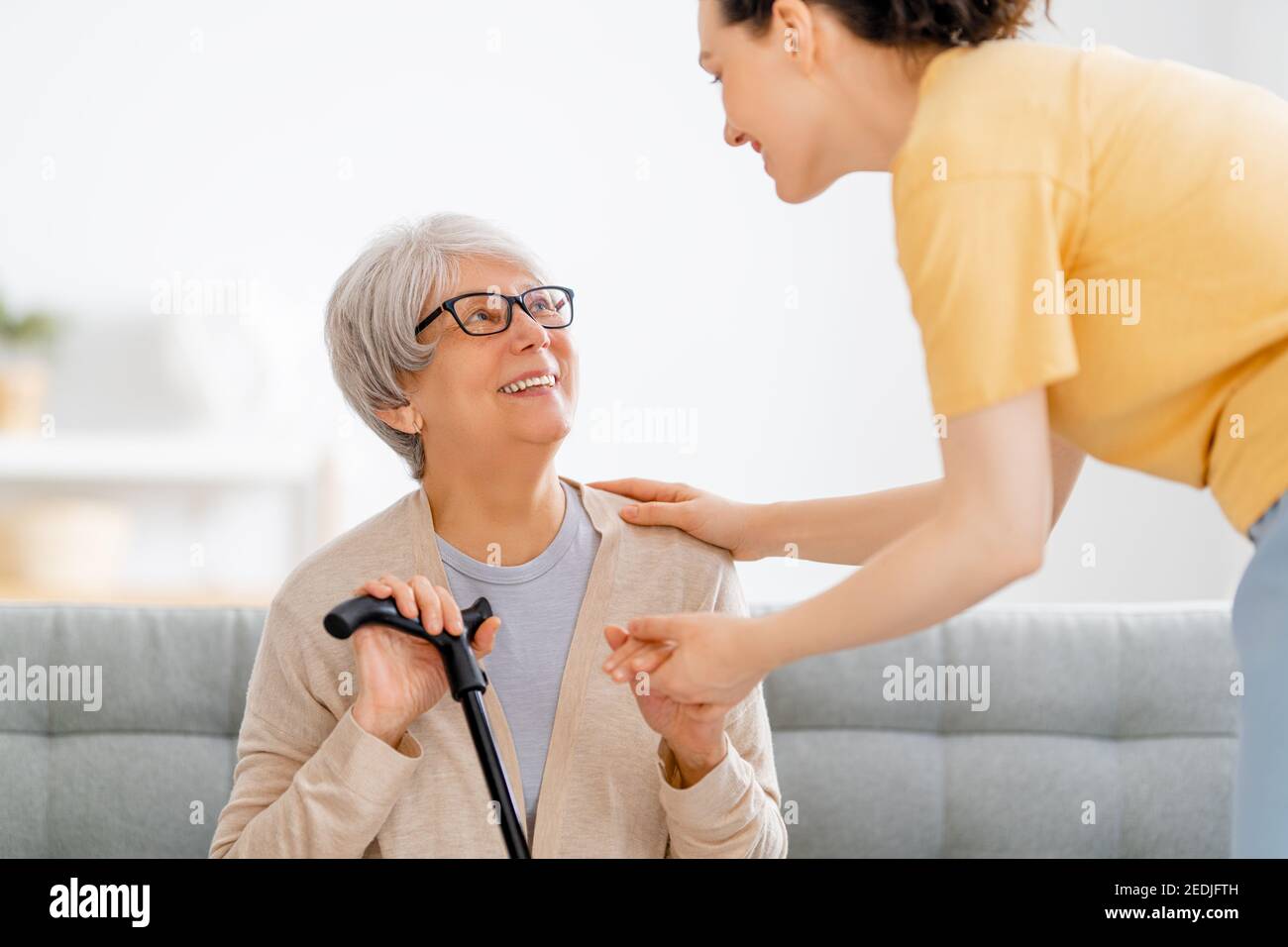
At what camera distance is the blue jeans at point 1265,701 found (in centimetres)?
90

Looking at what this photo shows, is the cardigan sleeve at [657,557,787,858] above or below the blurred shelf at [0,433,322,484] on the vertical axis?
below

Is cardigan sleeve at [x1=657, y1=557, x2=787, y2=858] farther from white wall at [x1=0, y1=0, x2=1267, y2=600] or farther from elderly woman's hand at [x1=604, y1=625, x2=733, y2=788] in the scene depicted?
Result: white wall at [x1=0, y1=0, x2=1267, y2=600]

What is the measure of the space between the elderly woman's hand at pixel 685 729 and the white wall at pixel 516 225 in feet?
7.48

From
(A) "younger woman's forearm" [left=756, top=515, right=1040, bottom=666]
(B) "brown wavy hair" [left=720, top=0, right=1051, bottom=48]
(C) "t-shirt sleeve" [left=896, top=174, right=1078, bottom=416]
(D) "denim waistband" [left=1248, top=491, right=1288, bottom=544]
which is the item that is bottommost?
(A) "younger woman's forearm" [left=756, top=515, right=1040, bottom=666]

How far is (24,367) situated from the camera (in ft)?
12.3

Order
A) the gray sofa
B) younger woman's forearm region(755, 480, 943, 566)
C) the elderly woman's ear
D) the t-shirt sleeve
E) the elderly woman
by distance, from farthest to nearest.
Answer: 1. the gray sofa
2. the elderly woman's ear
3. younger woman's forearm region(755, 480, 943, 566)
4. the elderly woman
5. the t-shirt sleeve

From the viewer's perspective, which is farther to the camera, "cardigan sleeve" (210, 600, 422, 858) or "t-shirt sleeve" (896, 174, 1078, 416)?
"cardigan sleeve" (210, 600, 422, 858)

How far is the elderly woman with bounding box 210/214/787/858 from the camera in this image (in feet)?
4.41

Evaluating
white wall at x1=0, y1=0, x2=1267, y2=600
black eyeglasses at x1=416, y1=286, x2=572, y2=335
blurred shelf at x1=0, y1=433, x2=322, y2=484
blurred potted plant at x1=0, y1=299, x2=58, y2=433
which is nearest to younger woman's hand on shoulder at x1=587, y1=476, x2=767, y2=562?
black eyeglasses at x1=416, y1=286, x2=572, y2=335

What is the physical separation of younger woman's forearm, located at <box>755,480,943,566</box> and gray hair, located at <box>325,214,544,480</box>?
431 millimetres

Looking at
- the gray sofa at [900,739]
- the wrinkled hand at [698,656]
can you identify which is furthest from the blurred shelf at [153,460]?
the wrinkled hand at [698,656]

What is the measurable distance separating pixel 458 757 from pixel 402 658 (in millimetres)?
175
